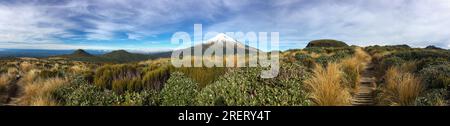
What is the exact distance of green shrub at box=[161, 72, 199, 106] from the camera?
7240 mm

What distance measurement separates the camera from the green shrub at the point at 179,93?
7240 millimetres

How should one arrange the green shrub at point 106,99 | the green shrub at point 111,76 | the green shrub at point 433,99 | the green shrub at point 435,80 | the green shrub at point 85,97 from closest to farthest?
the green shrub at point 433,99 → the green shrub at point 106,99 → the green shrub at point 85,97 → the green shrub at point 435,80 → the green shrub at point 111,76

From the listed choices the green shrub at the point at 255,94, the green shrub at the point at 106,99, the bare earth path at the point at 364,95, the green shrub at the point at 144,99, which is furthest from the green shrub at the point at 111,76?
the bare earth path at the point at 364,95

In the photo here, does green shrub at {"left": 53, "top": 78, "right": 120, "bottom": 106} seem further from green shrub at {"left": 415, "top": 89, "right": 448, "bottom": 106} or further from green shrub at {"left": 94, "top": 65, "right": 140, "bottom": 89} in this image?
green shrub at {"left": 415, "top": 89, "right": 448, "bottom": 106}

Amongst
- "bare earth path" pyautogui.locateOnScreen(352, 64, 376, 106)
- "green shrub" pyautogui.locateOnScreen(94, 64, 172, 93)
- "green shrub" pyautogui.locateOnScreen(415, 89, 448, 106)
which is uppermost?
"green shrub" pyautogui.locateOnScreen(94, 64, 172, 93)

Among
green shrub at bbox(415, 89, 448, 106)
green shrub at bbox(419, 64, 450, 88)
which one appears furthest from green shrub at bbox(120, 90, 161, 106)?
green shrub at bbox(419, 64, 450, 88)

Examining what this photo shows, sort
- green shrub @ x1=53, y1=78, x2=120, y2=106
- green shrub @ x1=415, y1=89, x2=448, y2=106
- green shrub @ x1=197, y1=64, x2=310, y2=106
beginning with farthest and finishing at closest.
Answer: green shrub @ x1=53, y1=78, x2=120, y2=106 < green shrub @ x1=197, y1=64, x2=310, y2=106 < green shrub @ x1=415, y1=89, x2=448, y2=106

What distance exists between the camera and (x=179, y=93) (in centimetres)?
760

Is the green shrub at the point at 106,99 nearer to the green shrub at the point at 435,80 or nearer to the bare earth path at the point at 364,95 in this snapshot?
the bare earth path at the point at 364,95

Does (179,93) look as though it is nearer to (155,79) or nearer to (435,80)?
(155,79)
